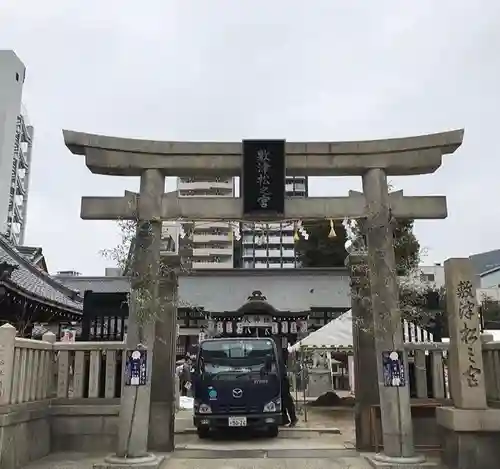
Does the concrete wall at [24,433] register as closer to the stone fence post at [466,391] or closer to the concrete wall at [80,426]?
the concrete wall at [80,426]

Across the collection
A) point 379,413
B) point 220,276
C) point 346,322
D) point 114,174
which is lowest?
point 379,413

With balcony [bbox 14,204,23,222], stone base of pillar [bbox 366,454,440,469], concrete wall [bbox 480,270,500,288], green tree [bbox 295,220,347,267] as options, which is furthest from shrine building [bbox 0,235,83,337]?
balcony [bbox 14,204,23,222]

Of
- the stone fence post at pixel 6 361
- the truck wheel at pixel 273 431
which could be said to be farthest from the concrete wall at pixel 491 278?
the stone fence post at pixel 6 361

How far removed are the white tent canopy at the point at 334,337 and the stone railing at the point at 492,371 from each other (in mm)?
7376

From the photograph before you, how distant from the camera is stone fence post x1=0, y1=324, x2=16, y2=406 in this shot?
747cm

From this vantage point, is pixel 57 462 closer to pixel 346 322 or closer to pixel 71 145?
pixel 71 145

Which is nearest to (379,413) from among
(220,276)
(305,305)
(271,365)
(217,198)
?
(271,365)

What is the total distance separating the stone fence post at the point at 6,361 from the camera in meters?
7.47

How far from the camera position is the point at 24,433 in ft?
26.9

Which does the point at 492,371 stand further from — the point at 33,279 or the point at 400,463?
the point at 33,279

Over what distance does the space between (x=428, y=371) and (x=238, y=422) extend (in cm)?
387

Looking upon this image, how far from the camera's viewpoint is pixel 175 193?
905 cm

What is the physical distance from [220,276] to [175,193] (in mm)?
25896

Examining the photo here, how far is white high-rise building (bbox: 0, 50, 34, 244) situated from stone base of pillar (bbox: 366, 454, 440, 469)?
48.5m
